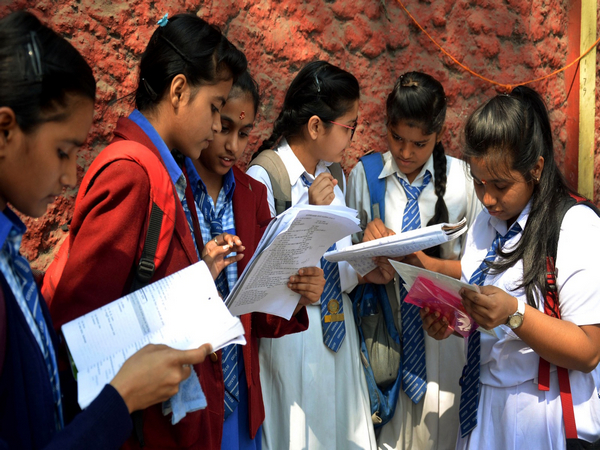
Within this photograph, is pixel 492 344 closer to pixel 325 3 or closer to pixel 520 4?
pixel 325 3

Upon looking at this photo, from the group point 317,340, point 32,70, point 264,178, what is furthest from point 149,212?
point 317,340

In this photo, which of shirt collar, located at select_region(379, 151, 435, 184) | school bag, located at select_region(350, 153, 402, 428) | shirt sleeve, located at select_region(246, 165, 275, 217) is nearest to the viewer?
shirt sleeve, located at select_region(246, 165, 275, 217)

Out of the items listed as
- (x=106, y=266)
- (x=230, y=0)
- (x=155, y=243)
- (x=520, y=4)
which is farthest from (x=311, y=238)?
(x=520, y=4)

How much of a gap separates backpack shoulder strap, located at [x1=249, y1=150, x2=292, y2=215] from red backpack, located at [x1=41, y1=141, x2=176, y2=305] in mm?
1027

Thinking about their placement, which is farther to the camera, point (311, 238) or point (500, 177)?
point (500, 177)

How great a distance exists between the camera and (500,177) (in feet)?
7.02

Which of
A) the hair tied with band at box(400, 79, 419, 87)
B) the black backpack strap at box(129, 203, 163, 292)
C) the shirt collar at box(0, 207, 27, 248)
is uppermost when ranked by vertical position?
the hair tied with band at box(400, 79, 419, 87)

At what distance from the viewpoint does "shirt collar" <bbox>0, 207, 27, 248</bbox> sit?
3.63ft

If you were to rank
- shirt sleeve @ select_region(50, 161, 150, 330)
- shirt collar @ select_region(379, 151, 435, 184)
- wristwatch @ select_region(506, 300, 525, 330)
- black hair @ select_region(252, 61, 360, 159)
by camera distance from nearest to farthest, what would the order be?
shirt sleeve @ select_region(50, 161, 150, 330), wristwatch @ select_region(506, 300, 525, 330), black hair @ select_region(252, 61, 360, 159), shirt collar @ select_region(379, 151, 435, 184)

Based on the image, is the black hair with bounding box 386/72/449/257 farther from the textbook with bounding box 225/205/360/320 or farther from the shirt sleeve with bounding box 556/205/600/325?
the textbook with bounding box 225/205/360/320

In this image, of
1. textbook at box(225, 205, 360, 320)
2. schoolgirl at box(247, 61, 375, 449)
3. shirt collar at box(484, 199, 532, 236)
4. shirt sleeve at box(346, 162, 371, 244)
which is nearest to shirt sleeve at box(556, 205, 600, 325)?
shirt collar at box(484, 199, 532, 236)

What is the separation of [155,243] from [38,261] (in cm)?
99

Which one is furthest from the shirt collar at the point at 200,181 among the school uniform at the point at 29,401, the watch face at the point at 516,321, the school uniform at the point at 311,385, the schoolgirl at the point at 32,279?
the watch face at the point at 516,321

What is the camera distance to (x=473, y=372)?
7.21ft
